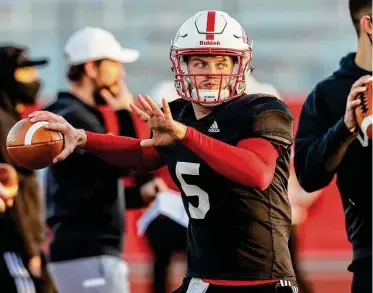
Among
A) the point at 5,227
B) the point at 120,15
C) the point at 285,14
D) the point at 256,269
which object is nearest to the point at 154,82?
the point at 120,15

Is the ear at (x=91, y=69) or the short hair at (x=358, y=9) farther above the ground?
the short hair at (x=358, y=9)

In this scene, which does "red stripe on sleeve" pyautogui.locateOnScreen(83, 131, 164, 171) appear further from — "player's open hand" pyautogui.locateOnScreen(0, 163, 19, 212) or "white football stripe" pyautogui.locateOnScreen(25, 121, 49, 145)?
"player's open hand" pyautogui.locateOnScreen(0, 163, 19, 212)

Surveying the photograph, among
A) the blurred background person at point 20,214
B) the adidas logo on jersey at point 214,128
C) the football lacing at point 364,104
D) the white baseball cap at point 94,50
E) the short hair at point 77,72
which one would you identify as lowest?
the blurred background person at point 20,214

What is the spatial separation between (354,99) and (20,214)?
2246 mm

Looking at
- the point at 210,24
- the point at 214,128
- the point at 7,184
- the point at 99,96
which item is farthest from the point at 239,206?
the point at 99,96

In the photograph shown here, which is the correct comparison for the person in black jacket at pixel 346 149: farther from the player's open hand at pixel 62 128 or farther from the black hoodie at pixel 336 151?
the player's open hand at pixel 62 128

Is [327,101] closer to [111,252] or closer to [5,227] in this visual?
[111,252]

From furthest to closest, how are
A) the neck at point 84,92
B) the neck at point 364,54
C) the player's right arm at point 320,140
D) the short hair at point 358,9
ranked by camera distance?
the neck at point 84,92 < the short hair at point 358,9 < the neck at point 364,54 < the player's right arm at point 320,140

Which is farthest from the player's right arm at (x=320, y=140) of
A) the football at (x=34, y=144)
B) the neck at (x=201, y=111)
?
the football at (x=34, y=144)

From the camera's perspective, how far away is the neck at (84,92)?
6.24 metres

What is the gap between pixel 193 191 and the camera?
4152 millimetres

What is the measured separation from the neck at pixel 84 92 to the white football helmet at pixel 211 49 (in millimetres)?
1959

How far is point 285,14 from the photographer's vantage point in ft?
41.5

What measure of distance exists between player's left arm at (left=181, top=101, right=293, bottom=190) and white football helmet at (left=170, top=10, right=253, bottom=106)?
0.17 meters
